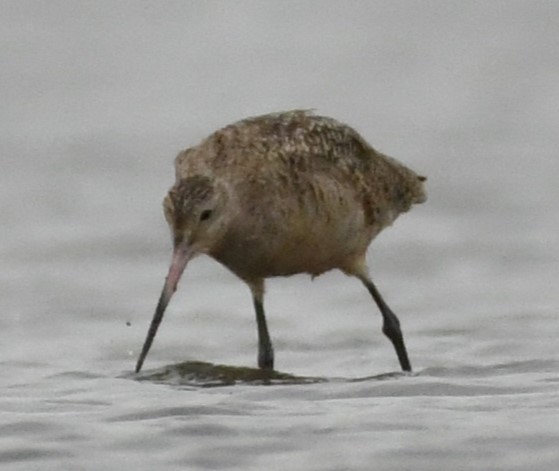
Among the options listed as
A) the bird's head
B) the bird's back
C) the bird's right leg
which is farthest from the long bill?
the bird's right leg

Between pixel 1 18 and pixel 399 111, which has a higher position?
pixel 1 18

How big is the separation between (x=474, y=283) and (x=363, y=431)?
636 centimetres

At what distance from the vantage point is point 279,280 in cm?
1634

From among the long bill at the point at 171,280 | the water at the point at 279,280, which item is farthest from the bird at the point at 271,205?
the water at the point at 279,280

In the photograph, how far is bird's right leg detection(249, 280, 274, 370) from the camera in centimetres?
1280

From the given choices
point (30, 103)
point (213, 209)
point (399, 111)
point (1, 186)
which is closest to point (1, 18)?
point (30, 103)

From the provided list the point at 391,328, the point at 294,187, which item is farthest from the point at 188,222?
the point at 391,328

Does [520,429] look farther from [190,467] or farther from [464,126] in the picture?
[464,126]

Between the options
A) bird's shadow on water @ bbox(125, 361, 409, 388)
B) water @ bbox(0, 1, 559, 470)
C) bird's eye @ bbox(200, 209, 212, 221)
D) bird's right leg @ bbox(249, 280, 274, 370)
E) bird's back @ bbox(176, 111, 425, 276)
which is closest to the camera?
water @ bbox(0, 1, 559, 470)

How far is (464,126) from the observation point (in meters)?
22.8

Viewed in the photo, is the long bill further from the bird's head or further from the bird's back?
the bird's back

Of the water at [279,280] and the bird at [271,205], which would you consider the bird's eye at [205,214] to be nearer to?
the bird at [271,205]

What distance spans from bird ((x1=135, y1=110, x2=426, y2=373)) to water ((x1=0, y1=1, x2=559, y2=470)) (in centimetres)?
56

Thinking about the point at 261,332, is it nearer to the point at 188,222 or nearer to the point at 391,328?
the point at 391,328
